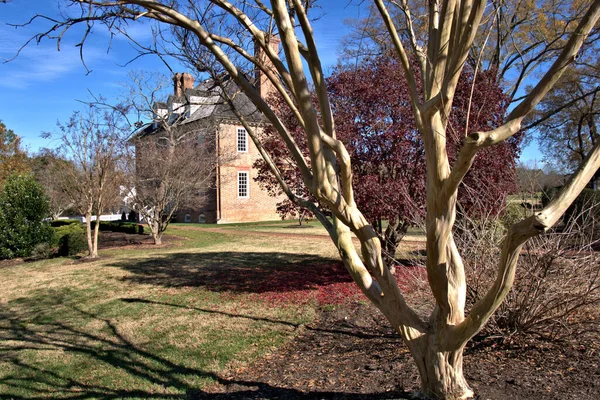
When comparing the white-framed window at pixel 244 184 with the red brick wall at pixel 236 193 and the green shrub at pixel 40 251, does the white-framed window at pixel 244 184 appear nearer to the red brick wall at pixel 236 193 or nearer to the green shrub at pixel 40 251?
the red brick wall at pixel 236 193

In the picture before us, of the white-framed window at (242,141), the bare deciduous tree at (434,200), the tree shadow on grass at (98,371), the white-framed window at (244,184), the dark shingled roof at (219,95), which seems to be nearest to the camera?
the bare deciduous tree at (434,200)

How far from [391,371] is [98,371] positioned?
3342mm

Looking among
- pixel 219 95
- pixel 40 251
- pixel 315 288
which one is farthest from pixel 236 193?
pixel 219 95

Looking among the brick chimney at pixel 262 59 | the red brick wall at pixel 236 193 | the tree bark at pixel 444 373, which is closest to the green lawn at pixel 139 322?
the tree bark at pixel 444 373

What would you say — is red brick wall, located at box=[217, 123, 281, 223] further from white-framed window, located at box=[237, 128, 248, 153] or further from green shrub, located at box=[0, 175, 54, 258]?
green shrub, located at box=[0, 175, 54, 258]

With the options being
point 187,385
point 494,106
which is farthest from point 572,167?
point 187,385

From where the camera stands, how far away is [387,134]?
7836mm

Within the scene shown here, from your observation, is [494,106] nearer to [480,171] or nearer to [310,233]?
[480,171]

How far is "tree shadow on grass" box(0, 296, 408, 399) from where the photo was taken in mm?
4113

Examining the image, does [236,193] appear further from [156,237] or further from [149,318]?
[149,318]

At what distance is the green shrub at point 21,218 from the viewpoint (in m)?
14.4

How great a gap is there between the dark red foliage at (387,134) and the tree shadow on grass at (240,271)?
221cm

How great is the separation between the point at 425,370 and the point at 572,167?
29255 millimetres

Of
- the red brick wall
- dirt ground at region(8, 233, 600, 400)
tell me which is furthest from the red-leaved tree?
the red brick wall
